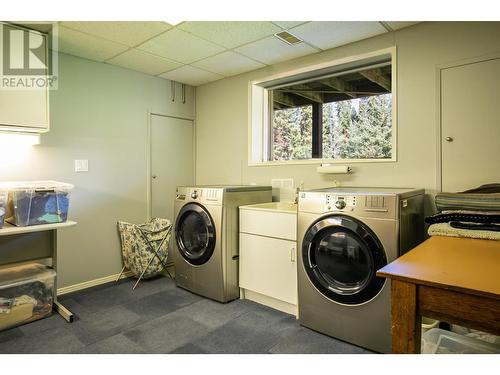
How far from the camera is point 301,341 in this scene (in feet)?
7.11

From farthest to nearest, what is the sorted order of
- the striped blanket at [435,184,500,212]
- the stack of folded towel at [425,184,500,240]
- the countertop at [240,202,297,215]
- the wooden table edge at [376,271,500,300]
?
the countertop at [240,202,297,215]
the striped blanket at [435,184,500,212]
the stack of folded towel at [425,184,500,240]
the wooden table edge at [376,271,500,300]

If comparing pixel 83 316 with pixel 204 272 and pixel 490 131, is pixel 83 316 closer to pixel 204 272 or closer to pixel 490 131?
pixel 204 272

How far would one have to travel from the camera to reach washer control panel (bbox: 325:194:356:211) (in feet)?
6.80

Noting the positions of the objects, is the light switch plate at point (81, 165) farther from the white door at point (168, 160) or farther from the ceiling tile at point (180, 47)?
the ceiling tile at point (180, 47)

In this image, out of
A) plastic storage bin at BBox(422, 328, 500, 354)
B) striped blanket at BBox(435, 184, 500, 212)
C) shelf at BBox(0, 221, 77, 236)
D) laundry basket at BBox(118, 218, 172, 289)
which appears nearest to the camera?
plastic storage bin at BBox(422, 328, 500, 354)

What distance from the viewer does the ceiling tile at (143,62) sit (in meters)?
3.08

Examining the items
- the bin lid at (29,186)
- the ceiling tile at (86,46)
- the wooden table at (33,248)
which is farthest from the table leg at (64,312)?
the ceiling tile at (86,46)

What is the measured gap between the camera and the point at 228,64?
11.0 feet

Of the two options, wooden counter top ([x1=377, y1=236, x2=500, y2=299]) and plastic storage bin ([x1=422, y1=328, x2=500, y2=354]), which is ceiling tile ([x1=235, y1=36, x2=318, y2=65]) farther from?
plastic storage bin ([x1=422, y1=328, x2=500, y2=354])

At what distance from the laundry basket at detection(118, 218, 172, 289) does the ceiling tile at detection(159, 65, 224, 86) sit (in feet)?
5.54

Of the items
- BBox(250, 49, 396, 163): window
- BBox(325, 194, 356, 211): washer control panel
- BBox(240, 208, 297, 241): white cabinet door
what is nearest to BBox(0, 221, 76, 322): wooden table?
BBox(240, 208, 297, 241): white cabinet door

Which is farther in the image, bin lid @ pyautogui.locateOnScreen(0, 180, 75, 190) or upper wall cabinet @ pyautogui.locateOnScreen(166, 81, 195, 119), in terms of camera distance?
upper wall cabinet @ pyautogui.locateOnScreen(166, 81, 195, 119)

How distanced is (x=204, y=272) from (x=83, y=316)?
100 centimetres

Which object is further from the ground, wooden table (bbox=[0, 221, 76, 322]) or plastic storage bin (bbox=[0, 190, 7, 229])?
plastic storage bin (bbox=[0, 190, 7, 229])
